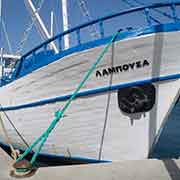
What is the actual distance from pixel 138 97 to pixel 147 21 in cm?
135

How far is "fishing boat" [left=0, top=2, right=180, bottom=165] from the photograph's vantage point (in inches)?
147

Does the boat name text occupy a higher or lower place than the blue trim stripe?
higher

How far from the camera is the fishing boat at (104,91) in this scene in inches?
147

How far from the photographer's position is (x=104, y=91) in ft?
13.5

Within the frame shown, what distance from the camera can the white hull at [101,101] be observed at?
376 centimetres

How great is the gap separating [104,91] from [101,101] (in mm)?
203

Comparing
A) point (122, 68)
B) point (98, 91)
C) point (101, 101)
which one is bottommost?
point (101, 101)

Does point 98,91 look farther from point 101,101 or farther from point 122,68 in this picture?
point 122,68

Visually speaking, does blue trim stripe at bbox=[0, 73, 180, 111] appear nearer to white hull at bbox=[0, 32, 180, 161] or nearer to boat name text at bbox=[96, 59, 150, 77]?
white hull at bbox=[0, 32, 180, 161]

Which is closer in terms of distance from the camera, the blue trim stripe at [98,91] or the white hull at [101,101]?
the white hull at [101,101]

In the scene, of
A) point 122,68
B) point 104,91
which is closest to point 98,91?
point 104,91

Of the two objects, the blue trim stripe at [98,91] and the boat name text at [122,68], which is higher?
the boat name text at [122,68]

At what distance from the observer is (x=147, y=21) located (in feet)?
12.4

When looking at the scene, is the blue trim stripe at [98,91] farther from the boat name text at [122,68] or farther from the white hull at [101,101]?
the boat name text at [122,68]
